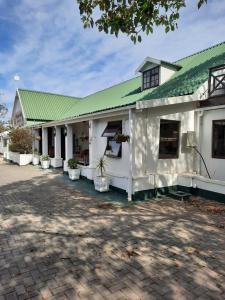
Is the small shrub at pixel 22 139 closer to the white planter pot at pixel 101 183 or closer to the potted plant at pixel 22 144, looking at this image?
the potted plant at pixel 22 144

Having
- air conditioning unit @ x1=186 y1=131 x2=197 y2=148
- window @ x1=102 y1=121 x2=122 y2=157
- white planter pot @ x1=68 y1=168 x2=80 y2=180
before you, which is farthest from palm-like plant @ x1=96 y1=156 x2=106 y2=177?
air conditioning unit @ x1=186 y1=131 x2=197 y2=148

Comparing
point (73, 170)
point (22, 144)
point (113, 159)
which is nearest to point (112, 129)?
point (113, 159)

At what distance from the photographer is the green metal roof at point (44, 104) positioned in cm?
2503

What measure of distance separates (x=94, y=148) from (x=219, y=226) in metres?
7.39

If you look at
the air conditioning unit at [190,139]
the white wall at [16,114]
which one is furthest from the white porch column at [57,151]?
the white wall at [16,114]

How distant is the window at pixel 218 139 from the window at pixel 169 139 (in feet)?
5.15

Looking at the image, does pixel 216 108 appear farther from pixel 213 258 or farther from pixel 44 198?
pixel 44 198

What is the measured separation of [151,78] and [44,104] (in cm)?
1601

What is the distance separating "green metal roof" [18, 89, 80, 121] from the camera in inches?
986

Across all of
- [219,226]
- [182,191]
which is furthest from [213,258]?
[182,191]

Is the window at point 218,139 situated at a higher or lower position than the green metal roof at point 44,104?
lower

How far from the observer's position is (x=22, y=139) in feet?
Answer: 67.6

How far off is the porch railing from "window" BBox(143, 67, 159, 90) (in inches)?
157

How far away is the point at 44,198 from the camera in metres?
9.42
